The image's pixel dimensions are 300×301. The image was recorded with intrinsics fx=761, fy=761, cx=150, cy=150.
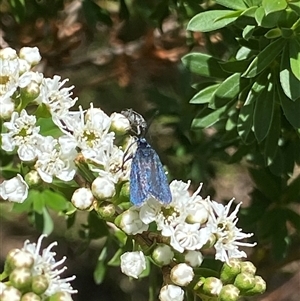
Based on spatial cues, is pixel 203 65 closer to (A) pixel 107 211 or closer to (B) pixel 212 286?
(A) pixel 107 211

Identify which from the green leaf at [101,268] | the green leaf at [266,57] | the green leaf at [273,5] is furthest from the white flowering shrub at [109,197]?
the green leaf at [101,268]

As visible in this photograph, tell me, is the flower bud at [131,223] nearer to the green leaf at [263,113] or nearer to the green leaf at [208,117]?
the green leaf at [263,113]

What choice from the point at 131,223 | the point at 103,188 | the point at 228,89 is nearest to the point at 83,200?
the point at 103,188

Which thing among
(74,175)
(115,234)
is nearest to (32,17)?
(115,234)

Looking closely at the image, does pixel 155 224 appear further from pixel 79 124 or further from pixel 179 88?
pixel 179 88

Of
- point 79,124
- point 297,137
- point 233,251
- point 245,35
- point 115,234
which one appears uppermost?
point 245,35
